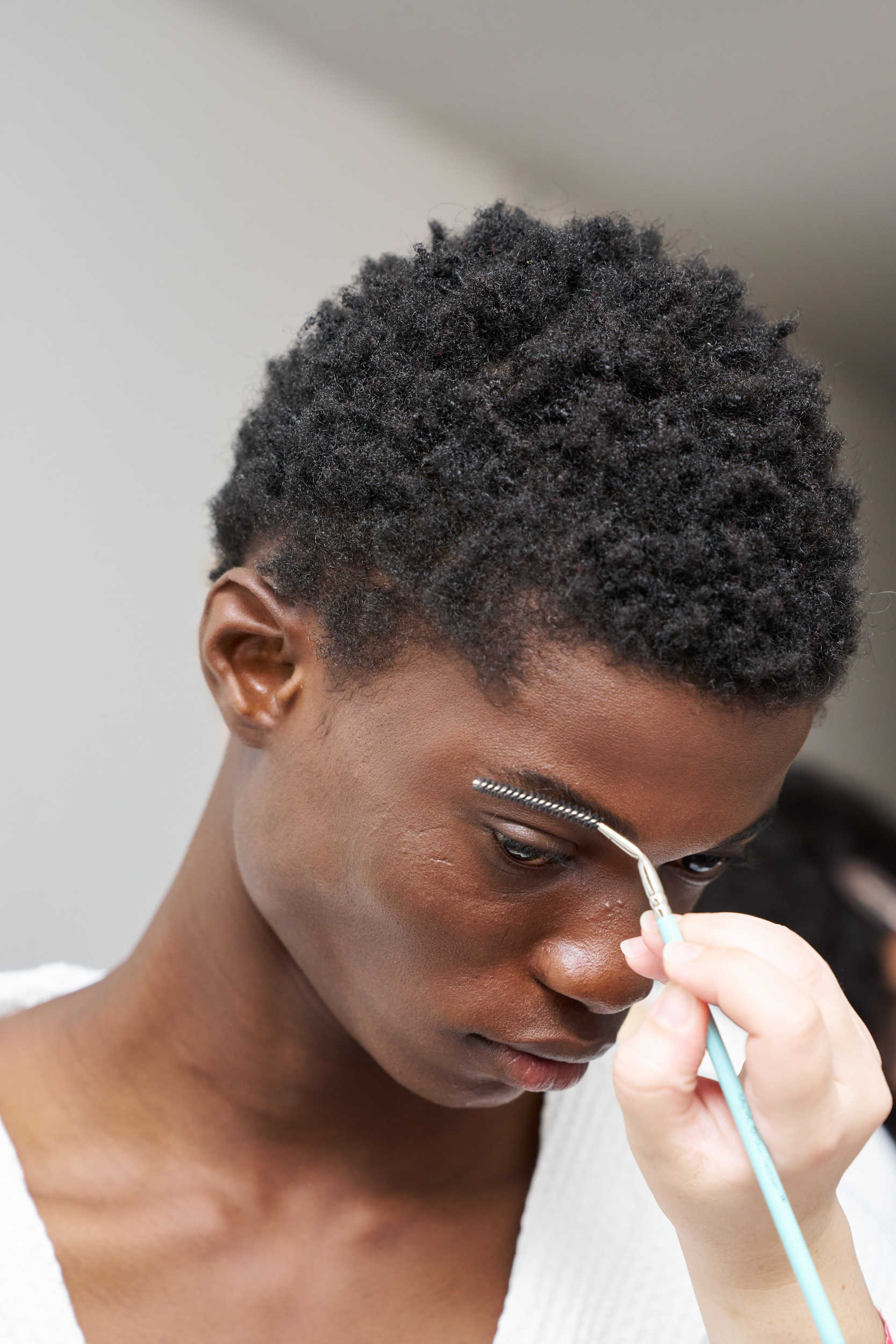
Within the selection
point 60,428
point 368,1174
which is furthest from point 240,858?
point 60,428

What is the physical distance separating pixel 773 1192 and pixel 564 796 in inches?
9.1

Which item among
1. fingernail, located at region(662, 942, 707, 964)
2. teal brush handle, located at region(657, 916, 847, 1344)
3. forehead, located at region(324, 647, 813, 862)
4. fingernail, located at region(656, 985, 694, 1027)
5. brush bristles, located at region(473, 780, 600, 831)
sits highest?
forehead, located at region(324, 647, 813, 862)

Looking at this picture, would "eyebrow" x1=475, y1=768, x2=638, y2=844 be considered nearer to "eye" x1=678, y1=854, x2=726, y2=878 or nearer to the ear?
"eye" x1=678, y1=854, x2=726, y2=878

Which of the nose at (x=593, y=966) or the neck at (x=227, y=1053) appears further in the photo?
the neck at (x=227, y=1053)

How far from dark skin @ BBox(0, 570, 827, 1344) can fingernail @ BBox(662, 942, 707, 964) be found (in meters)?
0.10

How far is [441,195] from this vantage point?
193 centimetres

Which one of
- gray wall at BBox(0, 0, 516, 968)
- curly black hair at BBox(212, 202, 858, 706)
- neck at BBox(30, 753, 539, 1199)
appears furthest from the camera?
gray wall at BBox(0, 0, 516, 968)

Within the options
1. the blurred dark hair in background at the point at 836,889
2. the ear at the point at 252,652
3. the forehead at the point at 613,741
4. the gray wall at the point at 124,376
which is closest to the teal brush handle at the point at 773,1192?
the forehead at the point at 613,741

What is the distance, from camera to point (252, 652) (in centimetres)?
79

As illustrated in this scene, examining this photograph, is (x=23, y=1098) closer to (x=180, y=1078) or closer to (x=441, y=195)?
(x=180, y=1078)

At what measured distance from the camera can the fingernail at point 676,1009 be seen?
1.79 ft

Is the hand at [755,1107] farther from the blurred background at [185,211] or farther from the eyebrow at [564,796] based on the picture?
the blurred background at [185,211]

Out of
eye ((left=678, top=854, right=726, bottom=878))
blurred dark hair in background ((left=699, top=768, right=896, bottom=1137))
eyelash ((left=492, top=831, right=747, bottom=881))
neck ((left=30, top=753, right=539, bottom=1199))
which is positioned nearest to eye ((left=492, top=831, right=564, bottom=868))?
eyelash ((left=492, top=831, right=747, bottom=881))

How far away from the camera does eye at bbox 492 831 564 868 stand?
2.13ft
